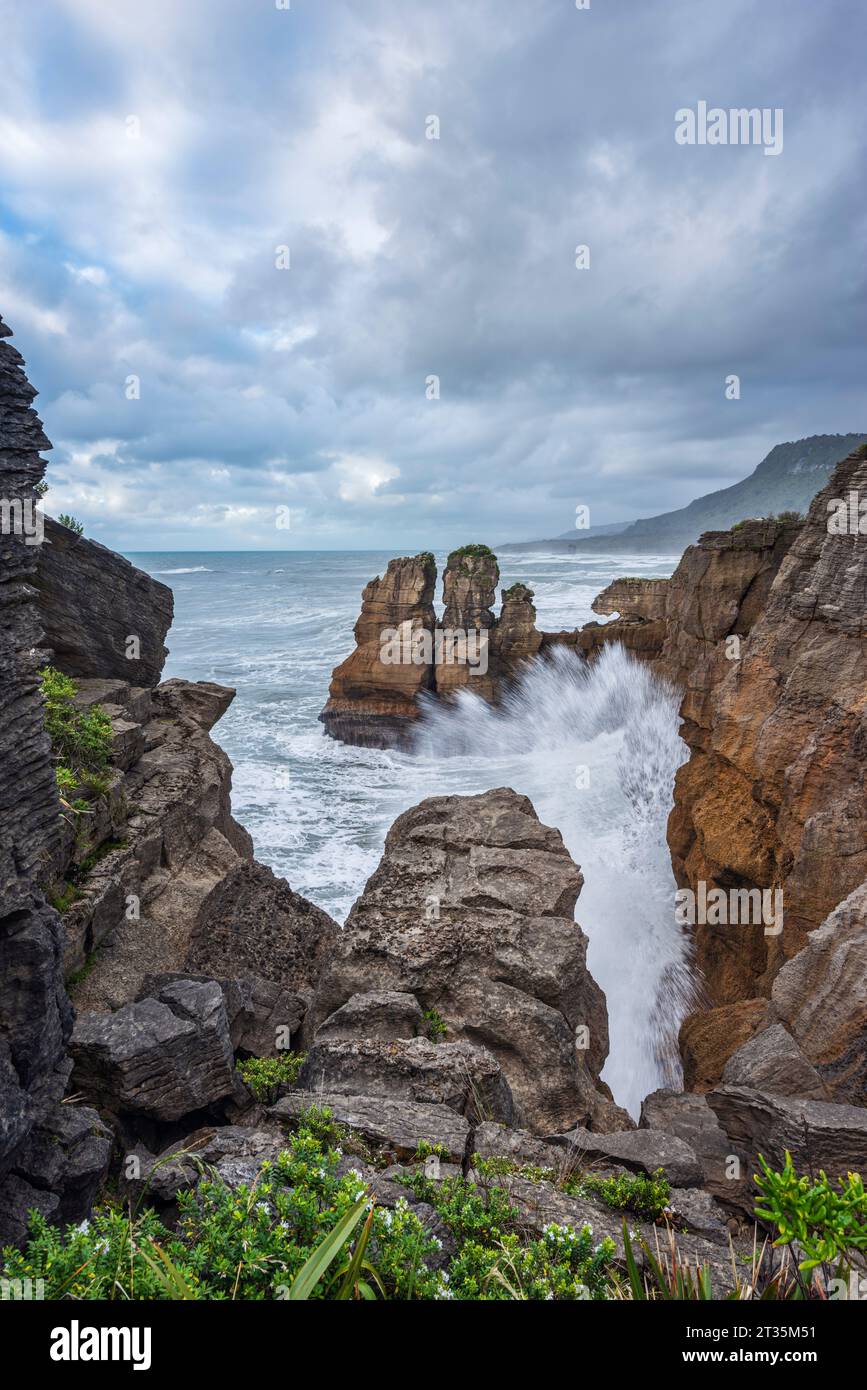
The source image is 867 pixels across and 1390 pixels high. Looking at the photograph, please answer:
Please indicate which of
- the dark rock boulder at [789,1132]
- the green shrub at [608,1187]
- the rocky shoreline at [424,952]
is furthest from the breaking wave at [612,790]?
the green shrub at [608,1187]

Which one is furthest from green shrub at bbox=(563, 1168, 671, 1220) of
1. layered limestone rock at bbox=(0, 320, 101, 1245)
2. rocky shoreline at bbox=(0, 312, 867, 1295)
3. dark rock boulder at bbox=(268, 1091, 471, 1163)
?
layered limestone rock at bbox=(0, 320, 101, 1245)

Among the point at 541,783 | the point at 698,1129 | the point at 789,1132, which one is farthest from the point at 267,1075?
the point at 541,783

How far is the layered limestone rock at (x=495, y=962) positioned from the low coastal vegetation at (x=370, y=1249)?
2.48 metres

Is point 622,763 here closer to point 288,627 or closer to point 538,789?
point 538,789

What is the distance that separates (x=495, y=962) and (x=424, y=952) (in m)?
0.89

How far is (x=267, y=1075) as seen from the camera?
7.46 m

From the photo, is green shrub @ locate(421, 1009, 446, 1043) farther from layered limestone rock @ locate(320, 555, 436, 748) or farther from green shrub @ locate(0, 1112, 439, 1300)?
layered limestone rock @ locate(320, 555, 436, 748)

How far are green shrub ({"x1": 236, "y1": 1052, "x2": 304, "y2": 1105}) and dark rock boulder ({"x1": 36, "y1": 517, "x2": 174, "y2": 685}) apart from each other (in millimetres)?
8874

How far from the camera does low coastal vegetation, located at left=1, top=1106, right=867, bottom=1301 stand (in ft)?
9.59

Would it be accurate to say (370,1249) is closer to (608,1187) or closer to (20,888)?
(608,1187)
